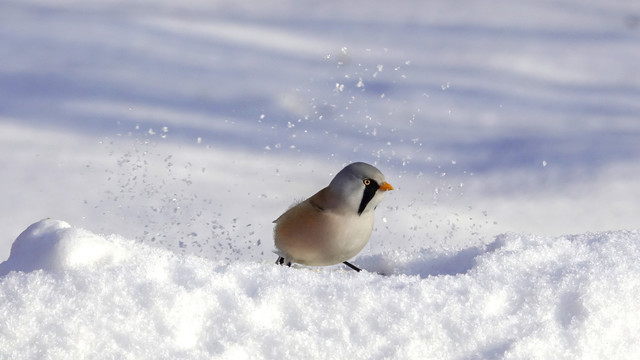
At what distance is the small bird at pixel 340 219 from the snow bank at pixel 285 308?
82 centimetres

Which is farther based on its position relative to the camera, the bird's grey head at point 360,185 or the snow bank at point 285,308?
the bird's grey head at point 360,185

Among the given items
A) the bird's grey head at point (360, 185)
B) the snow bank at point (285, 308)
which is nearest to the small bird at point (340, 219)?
the bird's grey head at point (360, 185)

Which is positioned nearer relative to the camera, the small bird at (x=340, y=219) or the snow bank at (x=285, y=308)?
the snow bank at (x=285, y=308)

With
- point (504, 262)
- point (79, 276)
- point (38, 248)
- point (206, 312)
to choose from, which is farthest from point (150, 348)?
point (504, 262)

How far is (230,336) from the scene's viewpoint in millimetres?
2172

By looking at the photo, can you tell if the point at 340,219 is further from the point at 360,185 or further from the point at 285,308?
the point at 285,308

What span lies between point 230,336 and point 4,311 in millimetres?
681

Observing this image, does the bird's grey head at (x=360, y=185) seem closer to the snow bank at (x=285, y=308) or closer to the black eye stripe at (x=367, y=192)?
the black eye stripe at (x=367, y=192)

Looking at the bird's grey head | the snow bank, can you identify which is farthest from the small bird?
the snow bank

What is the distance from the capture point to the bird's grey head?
3432 mm

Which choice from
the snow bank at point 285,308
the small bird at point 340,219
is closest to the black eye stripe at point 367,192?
the small bird at point 340,219

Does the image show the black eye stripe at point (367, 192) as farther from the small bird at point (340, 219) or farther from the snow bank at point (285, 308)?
the snow bank at point (285, 308)

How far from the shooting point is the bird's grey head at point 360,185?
343cm

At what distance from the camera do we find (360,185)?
3443mm
